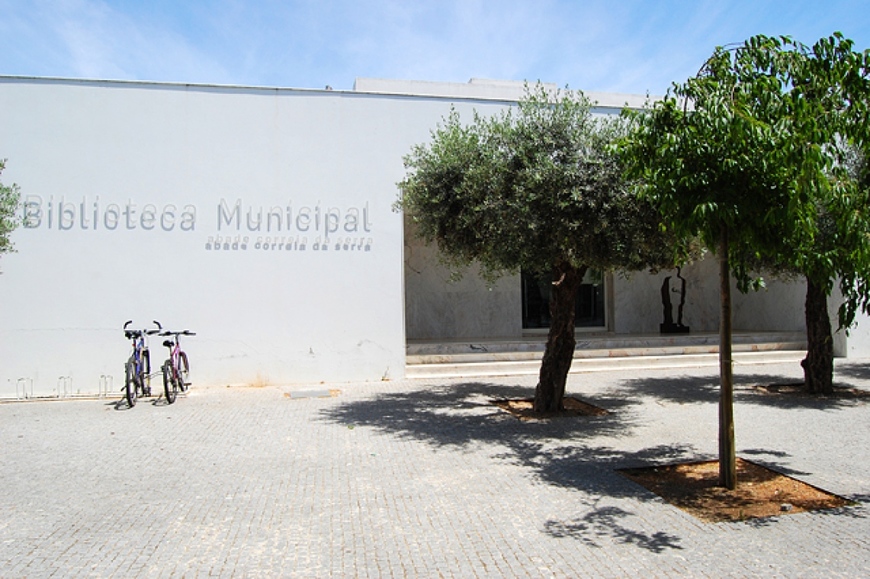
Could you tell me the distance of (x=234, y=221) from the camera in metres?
11.6

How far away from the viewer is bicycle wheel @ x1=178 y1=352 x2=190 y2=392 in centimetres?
1054

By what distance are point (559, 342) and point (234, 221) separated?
6.04 metres

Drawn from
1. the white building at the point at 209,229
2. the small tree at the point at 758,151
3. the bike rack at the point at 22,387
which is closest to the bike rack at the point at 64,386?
the white building at the point at 209,229

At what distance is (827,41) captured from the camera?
202 inches

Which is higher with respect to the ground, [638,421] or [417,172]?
[417,172]

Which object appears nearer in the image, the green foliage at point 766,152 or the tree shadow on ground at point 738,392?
the green foliage at point 766,152

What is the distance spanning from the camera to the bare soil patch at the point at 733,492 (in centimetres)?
506

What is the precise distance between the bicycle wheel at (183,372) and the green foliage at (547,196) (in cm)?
501

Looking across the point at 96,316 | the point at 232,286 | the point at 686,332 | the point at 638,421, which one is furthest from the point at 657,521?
the point at 686,332

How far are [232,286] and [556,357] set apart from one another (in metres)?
5.79

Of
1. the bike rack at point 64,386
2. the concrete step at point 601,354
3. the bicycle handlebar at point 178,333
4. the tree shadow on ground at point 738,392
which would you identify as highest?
the bicycle handlebar at point 178,333

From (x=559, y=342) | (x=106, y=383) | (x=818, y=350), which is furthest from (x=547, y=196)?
(x=106, y=383)

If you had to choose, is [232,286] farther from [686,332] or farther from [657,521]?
[686,332]

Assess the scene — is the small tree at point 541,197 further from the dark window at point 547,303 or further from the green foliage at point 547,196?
the dark window at point 547,303
